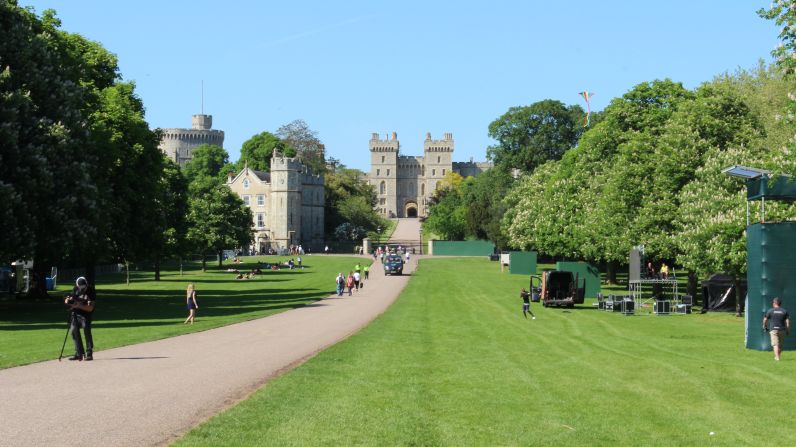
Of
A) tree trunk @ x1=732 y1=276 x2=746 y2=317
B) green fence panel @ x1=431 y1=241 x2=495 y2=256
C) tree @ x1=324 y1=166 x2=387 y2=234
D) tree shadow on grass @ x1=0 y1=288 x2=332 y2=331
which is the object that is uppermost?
tree @ x1=324 y1=166 x2=387 y2=234

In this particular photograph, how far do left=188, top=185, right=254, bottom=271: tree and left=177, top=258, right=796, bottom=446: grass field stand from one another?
66452mm

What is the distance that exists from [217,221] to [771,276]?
7553 centimetres

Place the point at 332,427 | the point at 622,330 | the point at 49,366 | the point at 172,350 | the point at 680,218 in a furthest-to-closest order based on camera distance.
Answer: the point at 680,218, the point at 622,330, the point at 172,350, the point at 49,366, the point at 332,427

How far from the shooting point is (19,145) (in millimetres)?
37469

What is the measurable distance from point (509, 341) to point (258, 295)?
2976 centimetres

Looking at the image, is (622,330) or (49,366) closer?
(49,366)

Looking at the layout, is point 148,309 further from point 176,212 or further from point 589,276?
point 176,212

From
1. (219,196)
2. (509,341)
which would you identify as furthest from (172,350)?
(219,196)

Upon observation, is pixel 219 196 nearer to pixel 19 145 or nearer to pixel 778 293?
pixel 19 145

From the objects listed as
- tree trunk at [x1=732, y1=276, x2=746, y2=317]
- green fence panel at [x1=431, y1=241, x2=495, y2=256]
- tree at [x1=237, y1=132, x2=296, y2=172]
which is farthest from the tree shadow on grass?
tree at [x1=237, y1=132, x2=296, y2=172]

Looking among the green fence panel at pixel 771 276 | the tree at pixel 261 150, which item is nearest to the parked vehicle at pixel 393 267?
the green fence panel at pixel 771 276

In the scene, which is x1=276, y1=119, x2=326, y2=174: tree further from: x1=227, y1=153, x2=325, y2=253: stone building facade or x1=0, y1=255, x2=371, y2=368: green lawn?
x1=0, y1=255, x2=371, y2=368: green lawn

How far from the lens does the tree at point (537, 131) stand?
113m

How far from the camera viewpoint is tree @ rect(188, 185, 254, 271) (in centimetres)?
9634
